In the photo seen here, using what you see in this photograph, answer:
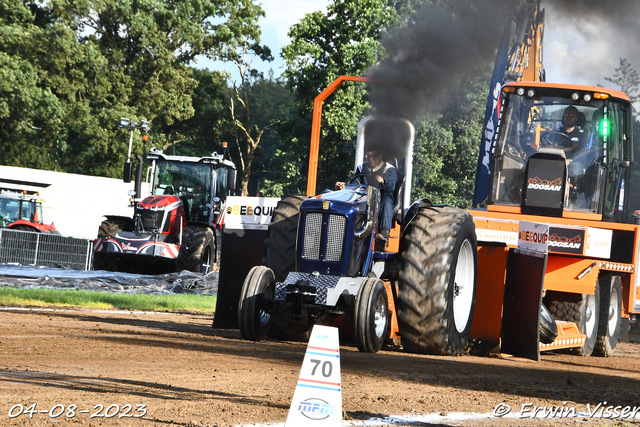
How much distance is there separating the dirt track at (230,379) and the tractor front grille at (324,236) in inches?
38.5

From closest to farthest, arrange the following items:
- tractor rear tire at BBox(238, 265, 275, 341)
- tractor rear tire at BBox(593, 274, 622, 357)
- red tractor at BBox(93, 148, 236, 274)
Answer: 1. tractor rear tire at BBox(238, 265, 275, 341)
2. tractor rear tire at BBox(593, 274, 622, 357)
3. red tractor at BBox(93, 148, 236, 274)

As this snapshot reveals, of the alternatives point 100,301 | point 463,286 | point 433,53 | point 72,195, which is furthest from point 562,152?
point 72,195

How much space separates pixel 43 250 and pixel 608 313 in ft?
59.9

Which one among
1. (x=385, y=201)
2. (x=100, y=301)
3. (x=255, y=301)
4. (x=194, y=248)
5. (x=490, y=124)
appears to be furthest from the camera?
(x=194, y=248)

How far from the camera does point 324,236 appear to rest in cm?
802

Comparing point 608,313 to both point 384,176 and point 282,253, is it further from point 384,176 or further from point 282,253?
point 282,253

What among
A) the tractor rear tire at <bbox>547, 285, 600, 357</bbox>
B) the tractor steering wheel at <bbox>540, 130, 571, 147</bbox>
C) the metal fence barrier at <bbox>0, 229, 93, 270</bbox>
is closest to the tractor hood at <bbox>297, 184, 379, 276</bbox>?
the tractor rear tire at <bbox>547, 285, 600, 357</bbox>

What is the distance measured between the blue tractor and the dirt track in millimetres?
287

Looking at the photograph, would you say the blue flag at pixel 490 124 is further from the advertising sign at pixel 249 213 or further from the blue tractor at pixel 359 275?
the advertising sign at pixel 249 213

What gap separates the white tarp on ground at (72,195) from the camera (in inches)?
1406

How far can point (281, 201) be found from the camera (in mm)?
9102

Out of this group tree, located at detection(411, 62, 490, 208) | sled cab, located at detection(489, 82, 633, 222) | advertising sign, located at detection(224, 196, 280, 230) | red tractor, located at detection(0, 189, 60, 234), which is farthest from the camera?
tree, located at detection(411, 62, 490, 208)

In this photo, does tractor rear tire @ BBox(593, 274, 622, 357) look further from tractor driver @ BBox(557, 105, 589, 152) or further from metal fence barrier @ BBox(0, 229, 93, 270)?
metal fence barrier @ BBox(0, 229, 93, 270)

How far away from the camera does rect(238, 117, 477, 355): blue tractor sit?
766cm
